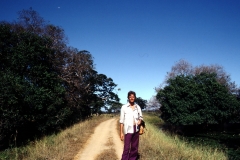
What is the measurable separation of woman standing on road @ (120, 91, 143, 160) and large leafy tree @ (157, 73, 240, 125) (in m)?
20.9

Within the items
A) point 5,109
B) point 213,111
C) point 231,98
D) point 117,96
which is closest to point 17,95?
point 5,109

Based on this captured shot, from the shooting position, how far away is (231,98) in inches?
1025

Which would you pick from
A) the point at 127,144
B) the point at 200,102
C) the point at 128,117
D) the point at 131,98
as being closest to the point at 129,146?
the point at 127,144

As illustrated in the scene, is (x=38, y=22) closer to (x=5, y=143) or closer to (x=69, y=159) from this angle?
(x=5, y=143)

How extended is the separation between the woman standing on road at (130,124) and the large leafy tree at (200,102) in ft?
68.6

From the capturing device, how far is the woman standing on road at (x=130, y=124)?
5.66 meters

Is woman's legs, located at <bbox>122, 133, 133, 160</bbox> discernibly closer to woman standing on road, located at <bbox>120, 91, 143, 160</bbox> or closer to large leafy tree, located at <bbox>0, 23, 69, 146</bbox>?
woman standing on road, located at <bbox>120, 91, 143, 160</bbox>

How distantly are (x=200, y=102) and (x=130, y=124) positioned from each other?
22602 millimetres

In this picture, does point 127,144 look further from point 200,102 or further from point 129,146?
point 200,102

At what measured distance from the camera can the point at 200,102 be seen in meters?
25.4

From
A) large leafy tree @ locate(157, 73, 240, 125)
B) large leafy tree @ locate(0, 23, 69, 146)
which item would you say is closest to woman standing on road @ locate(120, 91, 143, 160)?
large leafy tree @ locate(0, 23, 69, 146)

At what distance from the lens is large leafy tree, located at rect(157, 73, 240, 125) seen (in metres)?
25.0

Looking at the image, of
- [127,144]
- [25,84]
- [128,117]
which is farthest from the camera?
[25,84]

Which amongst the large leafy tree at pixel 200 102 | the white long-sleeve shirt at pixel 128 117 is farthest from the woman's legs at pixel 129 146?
the large leafy tree at pixel 200 102
